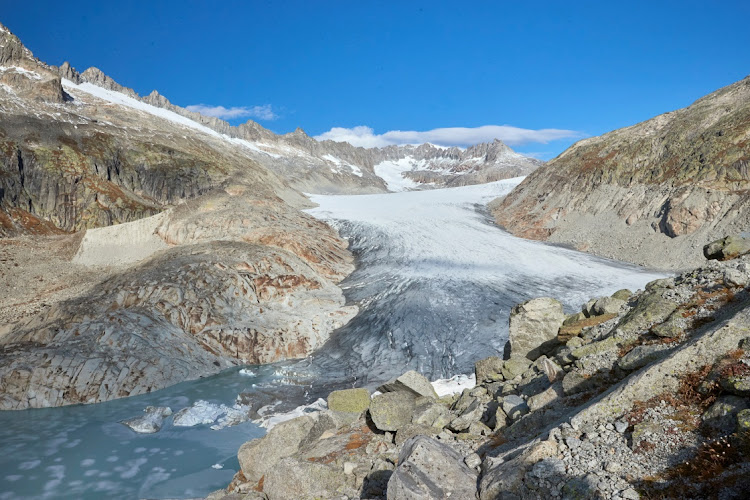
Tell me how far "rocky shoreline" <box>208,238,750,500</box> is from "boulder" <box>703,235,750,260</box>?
4 centimetres

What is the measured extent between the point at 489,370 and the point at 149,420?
10.9 meters

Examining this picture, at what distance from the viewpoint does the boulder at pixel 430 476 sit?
5.38 metres

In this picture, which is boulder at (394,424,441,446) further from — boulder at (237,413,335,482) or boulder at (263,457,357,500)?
boulder at (237,413,335,482)

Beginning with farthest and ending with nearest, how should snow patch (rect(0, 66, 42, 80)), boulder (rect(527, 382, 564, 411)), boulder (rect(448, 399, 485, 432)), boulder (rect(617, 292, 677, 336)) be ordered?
1. snow patch (rect(0, 66, 42, 80))
2. boulder (rect(448, 399, 485, 432))
3. boulder (rect(617, 292, 677, 336))
4. boulder (rect(527, 382, 564, 411))

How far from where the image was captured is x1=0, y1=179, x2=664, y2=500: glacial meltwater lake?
11.7 m

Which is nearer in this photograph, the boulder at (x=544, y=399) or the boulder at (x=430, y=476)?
the boulder at (x=430, y=476)

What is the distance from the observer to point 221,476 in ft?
37.3

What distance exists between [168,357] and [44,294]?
13.4 metres

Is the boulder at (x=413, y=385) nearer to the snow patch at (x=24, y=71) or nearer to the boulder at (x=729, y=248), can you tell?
the boulder at (x=729, y=248)

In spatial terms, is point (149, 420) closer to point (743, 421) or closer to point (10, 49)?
point (743, 421)

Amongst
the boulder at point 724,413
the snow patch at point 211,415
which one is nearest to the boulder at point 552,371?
the boulder at point 724,413

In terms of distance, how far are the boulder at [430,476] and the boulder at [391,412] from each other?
246 centimetres

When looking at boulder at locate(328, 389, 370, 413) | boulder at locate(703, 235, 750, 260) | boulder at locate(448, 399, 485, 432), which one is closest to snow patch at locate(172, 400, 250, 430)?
boulder at locate(328, 389, 370, 413)

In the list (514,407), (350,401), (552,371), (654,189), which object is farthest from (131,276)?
(654,189)
